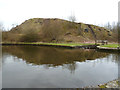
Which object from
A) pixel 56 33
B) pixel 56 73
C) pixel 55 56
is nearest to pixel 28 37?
pixel 56 33

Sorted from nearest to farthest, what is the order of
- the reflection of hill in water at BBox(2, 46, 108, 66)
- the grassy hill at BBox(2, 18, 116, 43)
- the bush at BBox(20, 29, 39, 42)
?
the reflection of hill in water at BBox(2, 46, 108, 66), the bush at BBox(20, 29, 39, 42), the grassy hill at BBox(2, 18, 116, 43)

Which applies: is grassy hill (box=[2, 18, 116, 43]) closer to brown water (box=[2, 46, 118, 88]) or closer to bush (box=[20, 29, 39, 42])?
bush (box=[20, 29, 39, 42])

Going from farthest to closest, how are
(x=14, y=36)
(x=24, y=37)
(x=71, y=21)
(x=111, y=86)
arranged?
1. (x=71, y=21)
2. (x=14, y=36)
3. (x=24, y=37)
4. (x=111, y=86)

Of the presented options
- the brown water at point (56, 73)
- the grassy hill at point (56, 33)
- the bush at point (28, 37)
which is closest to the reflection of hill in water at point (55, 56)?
the brown water at point (56, 73)

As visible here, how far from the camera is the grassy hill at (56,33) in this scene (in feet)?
224

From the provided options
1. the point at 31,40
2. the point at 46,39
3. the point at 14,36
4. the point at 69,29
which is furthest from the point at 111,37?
the point at 14,36

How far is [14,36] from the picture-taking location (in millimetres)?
71250

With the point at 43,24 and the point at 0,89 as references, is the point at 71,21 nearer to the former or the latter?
the point at 43,24

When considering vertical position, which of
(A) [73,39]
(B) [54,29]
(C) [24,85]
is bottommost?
(C) [24,85]

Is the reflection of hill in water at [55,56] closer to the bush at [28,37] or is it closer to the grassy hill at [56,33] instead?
the bush at [28,37]

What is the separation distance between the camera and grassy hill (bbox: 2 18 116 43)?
6834cm

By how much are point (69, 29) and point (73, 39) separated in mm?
16275

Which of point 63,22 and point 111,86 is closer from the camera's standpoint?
point 111,86

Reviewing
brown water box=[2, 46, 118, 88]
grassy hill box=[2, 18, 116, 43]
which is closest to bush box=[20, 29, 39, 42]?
grassy hill box=[2, 18, 116, 43]
